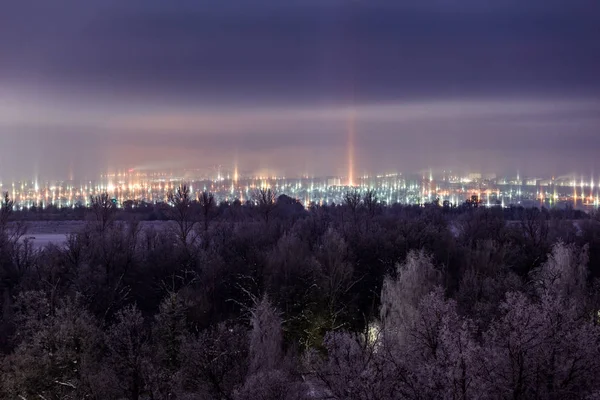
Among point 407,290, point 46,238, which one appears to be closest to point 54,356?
point 407,290

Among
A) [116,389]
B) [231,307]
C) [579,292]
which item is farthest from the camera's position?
[231,307]

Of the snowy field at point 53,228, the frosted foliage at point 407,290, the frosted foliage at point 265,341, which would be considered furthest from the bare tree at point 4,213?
the frosted foliage at point 407,290

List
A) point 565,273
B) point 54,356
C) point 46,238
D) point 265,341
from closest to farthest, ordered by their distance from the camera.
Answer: point 54,356 < point 265,341 < point 565,273 < point 46,238

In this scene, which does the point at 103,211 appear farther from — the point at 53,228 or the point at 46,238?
the point at 53,228

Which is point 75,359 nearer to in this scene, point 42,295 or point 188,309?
point 42,295

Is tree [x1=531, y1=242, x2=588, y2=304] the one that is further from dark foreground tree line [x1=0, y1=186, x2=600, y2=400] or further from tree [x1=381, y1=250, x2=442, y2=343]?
tree [x1=381, y1=250, x2=442, y2=343]

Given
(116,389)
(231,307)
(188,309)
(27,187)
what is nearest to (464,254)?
(231,307)
